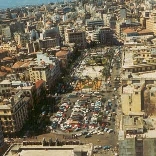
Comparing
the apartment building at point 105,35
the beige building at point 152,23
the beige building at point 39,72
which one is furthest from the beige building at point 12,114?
the beige building at point 152,23

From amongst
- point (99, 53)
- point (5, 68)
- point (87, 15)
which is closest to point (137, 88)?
point (5, 68)

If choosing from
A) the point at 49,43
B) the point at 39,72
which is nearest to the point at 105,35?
the point at 49,43

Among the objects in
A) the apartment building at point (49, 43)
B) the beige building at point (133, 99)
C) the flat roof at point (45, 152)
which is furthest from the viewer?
the apartment building at point (49, 43)

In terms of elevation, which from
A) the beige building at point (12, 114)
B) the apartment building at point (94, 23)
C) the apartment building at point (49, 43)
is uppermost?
the apartment building at point (94, 23)

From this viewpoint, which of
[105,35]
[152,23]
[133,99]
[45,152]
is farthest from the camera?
[105,35]

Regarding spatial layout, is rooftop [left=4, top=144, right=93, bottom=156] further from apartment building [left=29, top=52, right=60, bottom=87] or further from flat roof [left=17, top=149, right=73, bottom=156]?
apartment building [left=29, top=52, right=60, bottom=87]

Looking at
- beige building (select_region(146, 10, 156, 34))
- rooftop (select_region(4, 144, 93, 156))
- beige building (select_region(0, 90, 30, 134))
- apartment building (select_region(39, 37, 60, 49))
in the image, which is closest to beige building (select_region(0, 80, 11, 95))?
beige building (select_region(0, 90, 30, 134))

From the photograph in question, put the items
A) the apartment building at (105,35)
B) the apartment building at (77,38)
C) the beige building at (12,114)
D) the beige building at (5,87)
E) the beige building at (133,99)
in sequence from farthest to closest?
the apartment building at (105,35) < the apartment building at (77,38) < the beige building at (5,87) < the beige building at (12,114) < the beige building at (133,99)

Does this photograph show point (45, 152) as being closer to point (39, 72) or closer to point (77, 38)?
point (39, 72)

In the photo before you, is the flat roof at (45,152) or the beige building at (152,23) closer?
the flat roof at (45,152)

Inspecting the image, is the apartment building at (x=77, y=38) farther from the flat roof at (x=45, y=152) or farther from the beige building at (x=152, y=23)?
the flat roof at (x=45, y=152)

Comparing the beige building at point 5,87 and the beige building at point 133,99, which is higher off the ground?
the beige building at point 133,99

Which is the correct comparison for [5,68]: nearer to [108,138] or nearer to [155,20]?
[108,138]

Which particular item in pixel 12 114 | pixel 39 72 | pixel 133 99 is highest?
pixel 133 99
